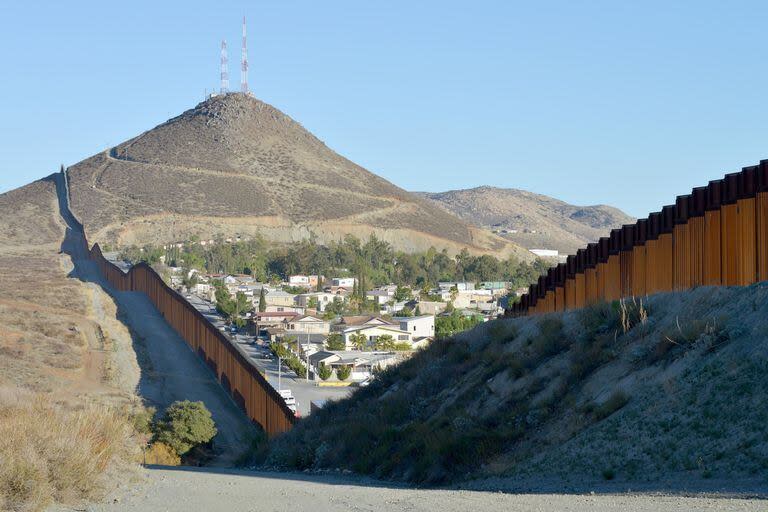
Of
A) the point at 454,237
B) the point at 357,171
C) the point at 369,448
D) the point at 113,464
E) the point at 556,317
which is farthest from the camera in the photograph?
the point at 357,171

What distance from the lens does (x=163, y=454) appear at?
3347 centimetres

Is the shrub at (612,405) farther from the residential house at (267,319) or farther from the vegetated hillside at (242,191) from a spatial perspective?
the vegetated hillside at (242,191)

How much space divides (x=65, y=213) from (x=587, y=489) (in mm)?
145915

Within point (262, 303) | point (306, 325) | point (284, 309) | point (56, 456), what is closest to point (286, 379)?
point (306, 325)

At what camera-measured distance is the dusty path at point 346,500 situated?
12.1m

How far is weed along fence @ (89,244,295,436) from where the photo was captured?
122 ft

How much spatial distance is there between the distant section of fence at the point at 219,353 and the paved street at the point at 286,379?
2609mm

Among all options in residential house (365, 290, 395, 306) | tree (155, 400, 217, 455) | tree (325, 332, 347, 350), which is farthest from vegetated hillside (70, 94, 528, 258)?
tree (155, 400, 217, 455)

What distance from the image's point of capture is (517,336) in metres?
23.8

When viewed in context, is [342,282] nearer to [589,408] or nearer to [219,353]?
[219,353]

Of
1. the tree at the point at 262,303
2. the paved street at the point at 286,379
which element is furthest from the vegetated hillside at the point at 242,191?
the paved street at the point at 286,379

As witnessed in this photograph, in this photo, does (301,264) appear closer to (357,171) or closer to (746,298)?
(357,171)

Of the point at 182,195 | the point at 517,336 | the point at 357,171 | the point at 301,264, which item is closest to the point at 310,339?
the point at 301,264

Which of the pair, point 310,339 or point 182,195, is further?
point 182,195
